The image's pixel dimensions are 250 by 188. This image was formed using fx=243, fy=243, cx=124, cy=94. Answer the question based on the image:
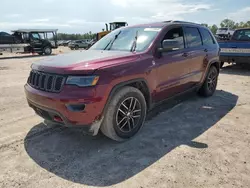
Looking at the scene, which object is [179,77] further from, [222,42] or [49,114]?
[222,42]

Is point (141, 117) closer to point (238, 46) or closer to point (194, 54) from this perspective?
point (194, 54)

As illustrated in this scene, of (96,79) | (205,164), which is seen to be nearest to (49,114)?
(96,79)

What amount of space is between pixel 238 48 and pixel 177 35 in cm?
605

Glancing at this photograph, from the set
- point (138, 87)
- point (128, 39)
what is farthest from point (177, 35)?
point (138, 87)

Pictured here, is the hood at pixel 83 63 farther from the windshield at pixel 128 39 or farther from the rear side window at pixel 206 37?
the rear side window at pixel 206 37

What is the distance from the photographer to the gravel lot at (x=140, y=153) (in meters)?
2.79

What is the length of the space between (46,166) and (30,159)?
324 millimetres

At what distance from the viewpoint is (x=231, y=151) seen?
3.38m

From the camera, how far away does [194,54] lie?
5074mm

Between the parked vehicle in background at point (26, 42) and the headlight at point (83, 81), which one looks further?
the parked vehicle in background at point (26, 42)

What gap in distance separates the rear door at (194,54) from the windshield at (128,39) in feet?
3.39

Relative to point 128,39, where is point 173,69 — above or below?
below

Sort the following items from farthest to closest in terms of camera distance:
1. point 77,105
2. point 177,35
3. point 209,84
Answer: point 209,84, point 177,35, point 77,105

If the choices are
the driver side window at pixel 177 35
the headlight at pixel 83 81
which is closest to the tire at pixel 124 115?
the headlight at pixel 83 81
